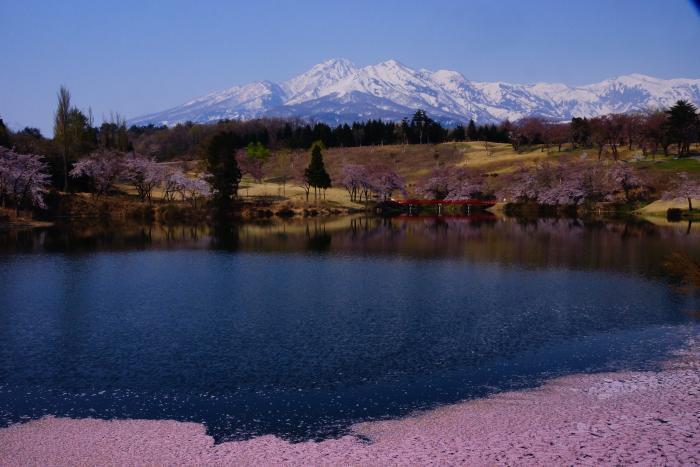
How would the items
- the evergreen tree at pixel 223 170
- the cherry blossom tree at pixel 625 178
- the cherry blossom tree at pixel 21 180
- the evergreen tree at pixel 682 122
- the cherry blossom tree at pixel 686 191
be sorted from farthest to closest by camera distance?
the evergreen tree at pixel 682 122
the cherry blossom tree at pixel 625 178
the evergreen tree at pixel 223 170
the cherry blossom tree at pixel 686 191
the cherry blossom tree at pixel 21 180

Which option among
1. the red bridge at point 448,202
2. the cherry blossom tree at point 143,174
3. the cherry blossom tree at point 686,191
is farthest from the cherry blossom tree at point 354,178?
the cherry blossom tree at point 686,191

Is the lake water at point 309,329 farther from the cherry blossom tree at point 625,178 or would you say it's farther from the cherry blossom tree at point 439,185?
the cherry blossom tree at point 439,185

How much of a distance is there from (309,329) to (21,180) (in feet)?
262

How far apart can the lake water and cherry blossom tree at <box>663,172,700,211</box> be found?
54.8m

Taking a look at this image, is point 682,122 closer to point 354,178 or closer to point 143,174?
point 354,178

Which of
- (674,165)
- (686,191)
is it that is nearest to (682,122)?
(674,165)

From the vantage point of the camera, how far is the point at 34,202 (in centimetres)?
9444

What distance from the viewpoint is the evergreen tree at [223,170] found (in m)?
107

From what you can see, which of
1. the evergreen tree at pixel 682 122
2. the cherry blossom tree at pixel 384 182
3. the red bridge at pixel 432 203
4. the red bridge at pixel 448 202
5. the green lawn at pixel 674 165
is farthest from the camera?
the cherry blossom tree at pixel 384 182

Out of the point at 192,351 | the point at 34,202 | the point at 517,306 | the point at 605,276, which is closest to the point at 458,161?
the point at 34,202

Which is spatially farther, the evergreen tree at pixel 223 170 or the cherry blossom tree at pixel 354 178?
the cherry blossom tree at pixel 354 178

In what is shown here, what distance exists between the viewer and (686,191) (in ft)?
340

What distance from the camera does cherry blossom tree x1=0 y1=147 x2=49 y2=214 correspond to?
→ 294 feet

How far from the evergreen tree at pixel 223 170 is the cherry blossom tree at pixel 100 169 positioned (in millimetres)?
16453
